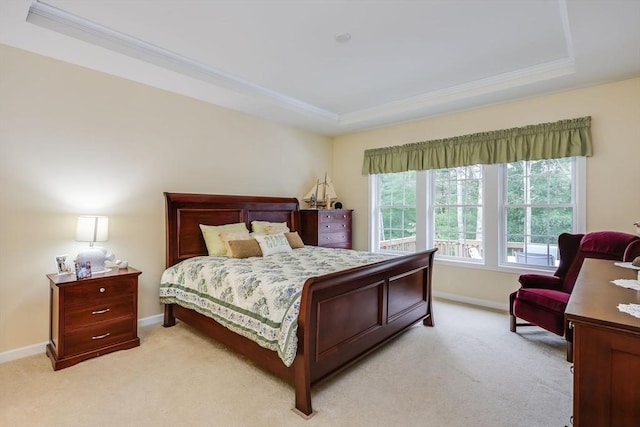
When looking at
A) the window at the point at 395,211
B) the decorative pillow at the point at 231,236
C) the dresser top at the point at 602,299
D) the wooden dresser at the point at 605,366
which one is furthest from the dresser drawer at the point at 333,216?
the wooden dresser at the point at 605,366

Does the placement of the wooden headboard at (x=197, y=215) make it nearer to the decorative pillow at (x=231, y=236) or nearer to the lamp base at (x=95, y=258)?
the decorative pillow at (x=231, y=236)

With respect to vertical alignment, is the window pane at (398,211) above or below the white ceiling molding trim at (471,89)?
below

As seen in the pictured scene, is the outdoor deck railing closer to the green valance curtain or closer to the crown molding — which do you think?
the green valance curtain

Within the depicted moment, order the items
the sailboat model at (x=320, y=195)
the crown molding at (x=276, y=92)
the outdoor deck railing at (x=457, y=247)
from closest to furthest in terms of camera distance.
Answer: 1. the crown molding at (x=276, y=92)
2. the outdoor deck railing at (x=457, y=247)
3. the sailboat model at (x=320, y=195)

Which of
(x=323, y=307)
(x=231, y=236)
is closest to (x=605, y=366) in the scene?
(x=323, y=307)

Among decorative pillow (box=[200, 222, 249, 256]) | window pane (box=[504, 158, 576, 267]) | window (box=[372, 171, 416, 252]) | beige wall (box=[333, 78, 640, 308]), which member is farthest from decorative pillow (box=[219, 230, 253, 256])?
window pane (box=[504, 158, 576, 267])

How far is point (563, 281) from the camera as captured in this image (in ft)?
10.7

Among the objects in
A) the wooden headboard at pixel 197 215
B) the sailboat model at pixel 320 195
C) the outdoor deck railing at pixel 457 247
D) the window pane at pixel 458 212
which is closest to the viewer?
the wooden headboard at pixel 197 215

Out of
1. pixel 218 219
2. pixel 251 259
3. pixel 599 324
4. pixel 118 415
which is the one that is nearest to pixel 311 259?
pixel 251 259

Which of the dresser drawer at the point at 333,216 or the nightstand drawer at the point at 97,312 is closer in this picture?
the nightstand drawer at the point at 97,312

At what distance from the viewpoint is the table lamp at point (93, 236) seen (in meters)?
2.82

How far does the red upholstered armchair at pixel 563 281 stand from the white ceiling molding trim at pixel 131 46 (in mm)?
3669

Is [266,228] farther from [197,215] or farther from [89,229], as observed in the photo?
[89,229]

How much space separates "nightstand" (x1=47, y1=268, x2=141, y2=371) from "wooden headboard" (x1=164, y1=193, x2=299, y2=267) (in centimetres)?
70
